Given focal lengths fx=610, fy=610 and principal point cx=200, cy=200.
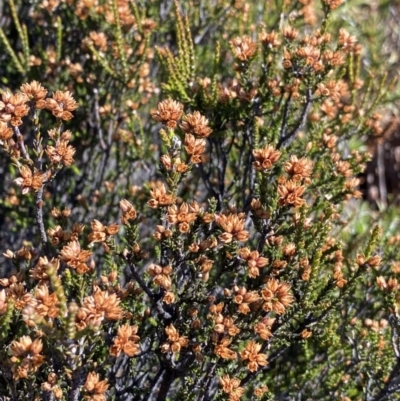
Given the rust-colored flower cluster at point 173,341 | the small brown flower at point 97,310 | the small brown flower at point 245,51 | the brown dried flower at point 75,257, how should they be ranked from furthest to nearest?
the small brown flower at point 245,51
the rust-colored flower cluster at point 173,341
the brown dried flower at point 75,257
the small brown flower at point 97,310

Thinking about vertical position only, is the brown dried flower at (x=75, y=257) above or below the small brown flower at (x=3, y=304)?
above

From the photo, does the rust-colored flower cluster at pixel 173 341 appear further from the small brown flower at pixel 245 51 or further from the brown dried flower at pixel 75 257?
the small brown flower at pixel 245 51

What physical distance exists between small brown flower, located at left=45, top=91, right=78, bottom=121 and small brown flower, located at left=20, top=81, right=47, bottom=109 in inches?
0.9

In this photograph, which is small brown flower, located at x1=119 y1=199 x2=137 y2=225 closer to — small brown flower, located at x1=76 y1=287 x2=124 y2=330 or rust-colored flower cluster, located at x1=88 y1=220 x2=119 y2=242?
rust-colored flower cluster, located at x1=88 y1=220 x2=119 y2=242

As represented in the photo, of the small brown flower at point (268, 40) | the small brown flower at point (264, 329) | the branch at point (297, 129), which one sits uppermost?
the small brown flower at point (268, 40)

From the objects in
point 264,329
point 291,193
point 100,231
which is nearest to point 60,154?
point 100,231

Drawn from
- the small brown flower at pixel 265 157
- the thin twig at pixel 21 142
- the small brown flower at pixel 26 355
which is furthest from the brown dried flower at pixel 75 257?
the small brown flower at pixel 265 157

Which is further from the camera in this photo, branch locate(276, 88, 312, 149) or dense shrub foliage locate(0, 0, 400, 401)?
branch locate(276, 88, 312, 149)

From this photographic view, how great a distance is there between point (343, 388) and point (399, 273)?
53 centimetres

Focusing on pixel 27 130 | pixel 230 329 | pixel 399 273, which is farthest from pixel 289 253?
pixel 27 130

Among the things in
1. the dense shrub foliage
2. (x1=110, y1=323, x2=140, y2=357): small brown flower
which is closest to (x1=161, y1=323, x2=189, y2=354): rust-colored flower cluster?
the dense shrub foliage

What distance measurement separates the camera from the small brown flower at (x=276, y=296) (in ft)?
5.92

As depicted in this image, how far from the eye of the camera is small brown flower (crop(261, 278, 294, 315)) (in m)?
1.80

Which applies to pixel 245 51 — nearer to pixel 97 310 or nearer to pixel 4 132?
pixel 4 132
